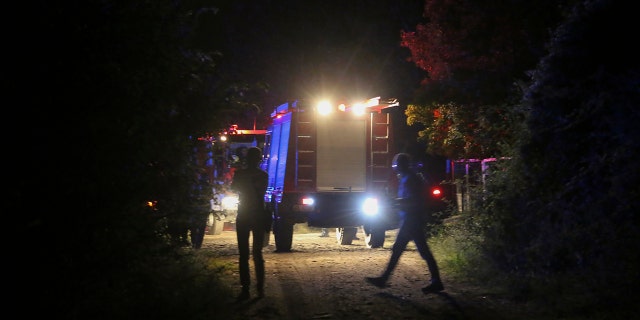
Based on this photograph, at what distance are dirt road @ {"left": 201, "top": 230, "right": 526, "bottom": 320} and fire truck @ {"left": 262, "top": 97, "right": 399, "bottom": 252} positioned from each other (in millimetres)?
1181

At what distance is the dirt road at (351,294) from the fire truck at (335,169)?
118 cm

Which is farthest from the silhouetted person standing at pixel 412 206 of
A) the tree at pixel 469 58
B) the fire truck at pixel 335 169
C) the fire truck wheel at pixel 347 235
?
the fire truck wheel at pixel 347 235

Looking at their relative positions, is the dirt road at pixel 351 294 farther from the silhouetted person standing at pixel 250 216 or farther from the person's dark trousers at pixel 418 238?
the silhouetted person standing at pixel 250 216

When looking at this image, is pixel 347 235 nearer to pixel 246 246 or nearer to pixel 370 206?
pixel 370 206

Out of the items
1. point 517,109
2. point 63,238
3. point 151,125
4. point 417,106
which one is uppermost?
point 417,106

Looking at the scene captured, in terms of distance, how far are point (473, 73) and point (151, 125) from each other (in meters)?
12.1

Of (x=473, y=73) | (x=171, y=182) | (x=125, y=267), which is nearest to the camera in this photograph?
(x=125, y=267)

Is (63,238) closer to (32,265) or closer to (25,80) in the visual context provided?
(32,265)

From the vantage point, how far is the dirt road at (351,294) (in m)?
7.00

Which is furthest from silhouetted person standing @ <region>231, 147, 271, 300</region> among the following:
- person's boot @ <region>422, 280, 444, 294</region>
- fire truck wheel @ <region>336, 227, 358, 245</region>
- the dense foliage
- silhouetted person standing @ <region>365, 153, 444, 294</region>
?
fire truck wheel @ <region>336, 227, 358, 245</region>

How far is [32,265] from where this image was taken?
5.52 metres

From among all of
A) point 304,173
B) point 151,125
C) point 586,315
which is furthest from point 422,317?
point 304,173

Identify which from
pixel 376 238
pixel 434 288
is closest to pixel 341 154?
pixel 376 238

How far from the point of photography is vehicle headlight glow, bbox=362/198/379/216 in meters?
13.3
